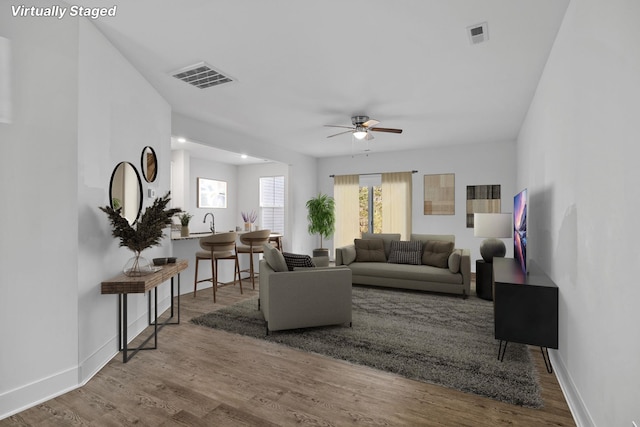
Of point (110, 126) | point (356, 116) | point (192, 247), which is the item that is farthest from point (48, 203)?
point (356, 116)

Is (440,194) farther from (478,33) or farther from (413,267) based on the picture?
(478,33)

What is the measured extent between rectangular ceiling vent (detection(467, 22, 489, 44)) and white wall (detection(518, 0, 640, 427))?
20.8 inches

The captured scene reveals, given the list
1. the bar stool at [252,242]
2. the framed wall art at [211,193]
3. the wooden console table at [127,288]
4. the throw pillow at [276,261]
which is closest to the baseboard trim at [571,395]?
the throw pillow at [276,261]

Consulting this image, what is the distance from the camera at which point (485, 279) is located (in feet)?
15.7

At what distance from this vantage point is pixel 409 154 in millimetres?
7516

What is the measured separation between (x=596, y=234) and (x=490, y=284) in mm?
3249

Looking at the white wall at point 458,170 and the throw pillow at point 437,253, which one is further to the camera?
the white wall at point 458,170

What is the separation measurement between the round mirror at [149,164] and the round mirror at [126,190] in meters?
0.20

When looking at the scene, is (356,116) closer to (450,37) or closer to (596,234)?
(450,37)

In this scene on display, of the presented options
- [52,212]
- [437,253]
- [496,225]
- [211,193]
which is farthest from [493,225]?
[211,193]

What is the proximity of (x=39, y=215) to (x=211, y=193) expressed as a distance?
20.2 ft

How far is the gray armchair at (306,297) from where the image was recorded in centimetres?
336

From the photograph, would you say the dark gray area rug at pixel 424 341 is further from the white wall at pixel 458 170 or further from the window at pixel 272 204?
the window at pixel 272 204

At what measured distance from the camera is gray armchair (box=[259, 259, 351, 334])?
336 cm
